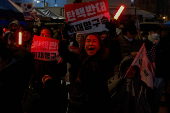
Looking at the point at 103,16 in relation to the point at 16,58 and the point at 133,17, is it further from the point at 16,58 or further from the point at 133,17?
the point at 133,17

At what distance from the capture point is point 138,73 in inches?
168

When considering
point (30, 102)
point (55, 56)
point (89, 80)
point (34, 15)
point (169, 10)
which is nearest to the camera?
point (89, 80)

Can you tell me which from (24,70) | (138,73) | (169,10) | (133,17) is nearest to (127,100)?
(138,73)

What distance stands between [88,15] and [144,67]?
1.61 metres

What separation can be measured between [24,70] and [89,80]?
999 millimetres

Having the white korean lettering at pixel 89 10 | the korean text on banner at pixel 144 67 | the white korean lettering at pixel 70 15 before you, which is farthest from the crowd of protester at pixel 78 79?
the white korean lettering at pixel 89 10

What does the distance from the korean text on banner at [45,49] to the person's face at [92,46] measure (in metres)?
1.17

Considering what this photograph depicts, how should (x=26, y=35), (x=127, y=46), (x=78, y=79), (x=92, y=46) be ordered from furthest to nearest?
1. (x=127, y=46)
2. (x=26, y=35)
3. (x=92, y=46)
4. (x=78, y=79)

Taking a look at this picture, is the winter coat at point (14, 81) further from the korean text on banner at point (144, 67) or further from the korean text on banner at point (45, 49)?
the korean text on banner at point (144, 67)

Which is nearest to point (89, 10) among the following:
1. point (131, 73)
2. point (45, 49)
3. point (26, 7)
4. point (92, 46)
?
point (45, 49)

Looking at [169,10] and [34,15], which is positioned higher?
[169,10]

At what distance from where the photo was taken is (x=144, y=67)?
13.6 ft

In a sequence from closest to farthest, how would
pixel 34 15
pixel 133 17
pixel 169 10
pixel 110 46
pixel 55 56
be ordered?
pixel 110 46 < pixel 55 56 < pixel 34 15 < pixel 133 17 < pixel 169 10

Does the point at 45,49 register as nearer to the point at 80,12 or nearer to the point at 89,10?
the point at 80,12
